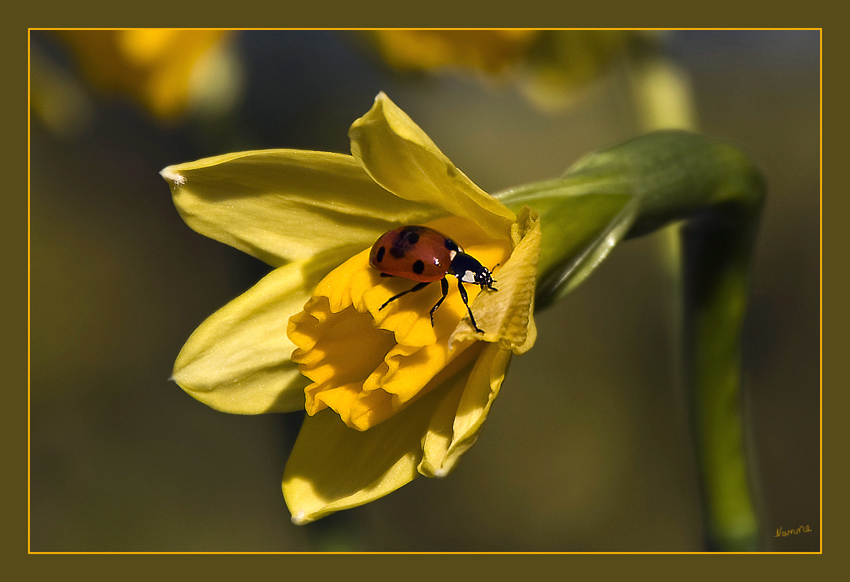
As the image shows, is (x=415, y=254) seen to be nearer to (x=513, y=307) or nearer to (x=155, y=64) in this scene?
(x=513, y=307)

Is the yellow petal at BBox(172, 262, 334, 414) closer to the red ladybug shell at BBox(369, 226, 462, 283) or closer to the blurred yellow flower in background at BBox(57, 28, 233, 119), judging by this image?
the red ladybug shell at BBox(369, 226, 462, 283)

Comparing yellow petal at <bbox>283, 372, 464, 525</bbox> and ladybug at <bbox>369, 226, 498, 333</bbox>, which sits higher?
ladybug at <bbox>369, 226, 498, 333</bbox>

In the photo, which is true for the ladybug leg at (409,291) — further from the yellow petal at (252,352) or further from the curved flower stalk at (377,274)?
the yellow petal at (252,352)
